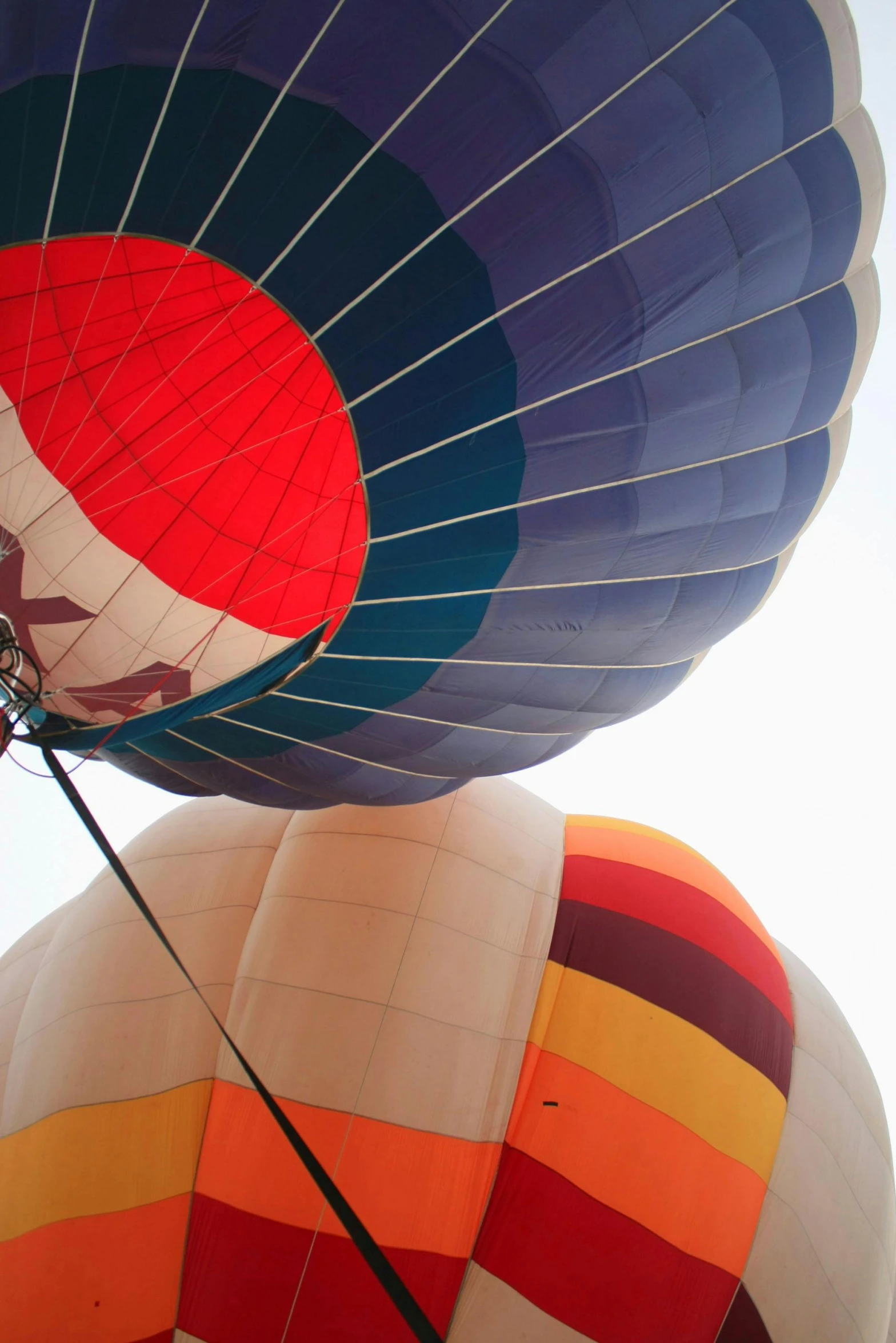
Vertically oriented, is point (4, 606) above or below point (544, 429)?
below

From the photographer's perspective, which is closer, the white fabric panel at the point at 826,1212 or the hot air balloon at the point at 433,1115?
the hot air balloon at the point at 433,1115

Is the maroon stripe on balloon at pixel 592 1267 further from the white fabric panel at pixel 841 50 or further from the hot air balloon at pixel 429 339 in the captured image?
the white fabric panel at pixel 841 50

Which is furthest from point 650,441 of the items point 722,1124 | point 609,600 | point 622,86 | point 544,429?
point 722,1124

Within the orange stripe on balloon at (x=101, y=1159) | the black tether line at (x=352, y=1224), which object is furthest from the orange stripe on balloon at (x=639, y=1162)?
the black tether line at (x=352, y=1224)

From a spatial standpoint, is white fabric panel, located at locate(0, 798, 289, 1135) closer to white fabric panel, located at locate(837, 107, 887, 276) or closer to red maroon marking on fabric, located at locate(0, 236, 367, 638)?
red maroon marking on fabric, located at locate(0, 236, 367, 638)

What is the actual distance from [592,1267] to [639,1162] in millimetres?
456

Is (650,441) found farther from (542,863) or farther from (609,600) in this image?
(542,863)

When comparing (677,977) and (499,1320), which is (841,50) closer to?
(677,977)

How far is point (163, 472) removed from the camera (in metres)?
4.70

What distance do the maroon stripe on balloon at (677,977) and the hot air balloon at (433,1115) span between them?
0.01 meters

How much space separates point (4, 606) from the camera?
4.20m

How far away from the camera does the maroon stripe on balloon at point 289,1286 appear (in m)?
3.78

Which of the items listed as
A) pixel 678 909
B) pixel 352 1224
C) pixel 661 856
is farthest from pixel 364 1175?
pixel 661 856

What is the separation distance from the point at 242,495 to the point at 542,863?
8.10ft
